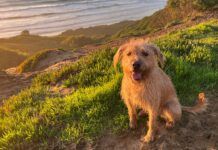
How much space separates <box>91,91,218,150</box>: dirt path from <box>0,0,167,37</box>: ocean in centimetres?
2859

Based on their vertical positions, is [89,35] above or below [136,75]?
below

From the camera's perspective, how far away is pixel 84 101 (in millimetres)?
7262

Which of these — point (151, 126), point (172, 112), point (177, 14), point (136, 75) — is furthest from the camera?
point (177, 14)

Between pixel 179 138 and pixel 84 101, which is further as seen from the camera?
pixel 84 101

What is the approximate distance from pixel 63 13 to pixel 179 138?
36572 mm

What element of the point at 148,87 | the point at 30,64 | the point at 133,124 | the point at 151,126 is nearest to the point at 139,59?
the point at 148,87

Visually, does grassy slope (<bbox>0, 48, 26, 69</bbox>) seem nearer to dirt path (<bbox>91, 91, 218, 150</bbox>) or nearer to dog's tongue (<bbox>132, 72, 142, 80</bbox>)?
dirt path (<bbox>91, 91, 218, 150</bbox>)

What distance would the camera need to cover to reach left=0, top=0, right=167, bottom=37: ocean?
36.5m

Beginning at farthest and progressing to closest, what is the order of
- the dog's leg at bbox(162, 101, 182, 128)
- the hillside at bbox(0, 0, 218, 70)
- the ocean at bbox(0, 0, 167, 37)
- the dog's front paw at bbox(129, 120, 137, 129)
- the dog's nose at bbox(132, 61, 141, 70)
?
the ocean at bbox(0, 0, 167, 37)
the hillside at bbox(0, 0, 218, 70)
the dog's front paw at bbox(129, 120, 137, 129)
the dog's leg at bbox(162, 101, 182, 128)
the dog's nose at bbox(132, 61, 141, 70)

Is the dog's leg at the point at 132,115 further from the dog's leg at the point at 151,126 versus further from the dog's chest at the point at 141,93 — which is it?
the dog's leg at the point at 151,126

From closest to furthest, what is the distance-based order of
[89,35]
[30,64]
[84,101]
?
[84,101] < [30,64] < [89,35]

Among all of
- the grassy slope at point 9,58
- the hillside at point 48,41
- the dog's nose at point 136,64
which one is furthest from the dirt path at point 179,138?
the hillside at point 48,41

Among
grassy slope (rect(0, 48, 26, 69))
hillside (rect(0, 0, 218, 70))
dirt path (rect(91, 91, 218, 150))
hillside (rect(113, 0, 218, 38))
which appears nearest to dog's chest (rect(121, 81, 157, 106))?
dirt path (rect(91, 91, 218, 150))

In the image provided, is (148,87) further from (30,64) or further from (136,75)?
(30,64)
